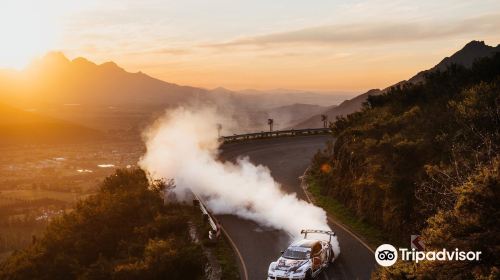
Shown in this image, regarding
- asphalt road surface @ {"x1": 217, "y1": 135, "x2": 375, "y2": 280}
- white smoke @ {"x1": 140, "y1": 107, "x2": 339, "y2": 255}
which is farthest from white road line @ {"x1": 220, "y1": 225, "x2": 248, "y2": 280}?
white smoke @ {"x1": 140, "y1": 107, "x2": 339, "y2": 255}

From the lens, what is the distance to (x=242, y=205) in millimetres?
33875

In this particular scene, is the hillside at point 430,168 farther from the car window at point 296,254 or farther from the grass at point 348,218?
the car window at point 296,254

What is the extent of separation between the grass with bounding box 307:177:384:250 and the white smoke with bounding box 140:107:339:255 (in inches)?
53.8

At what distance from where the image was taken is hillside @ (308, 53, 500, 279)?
45.1 ft

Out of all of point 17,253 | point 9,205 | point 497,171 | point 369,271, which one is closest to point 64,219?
point 17,253

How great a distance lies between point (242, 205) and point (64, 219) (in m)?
13.1

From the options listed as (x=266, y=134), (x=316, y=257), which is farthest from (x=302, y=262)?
(x=266, y=134)

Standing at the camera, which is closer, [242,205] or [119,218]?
[119,218]

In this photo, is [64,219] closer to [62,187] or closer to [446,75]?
[446,75]

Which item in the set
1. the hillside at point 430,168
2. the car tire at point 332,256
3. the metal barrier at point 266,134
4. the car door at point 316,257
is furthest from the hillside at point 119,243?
the metal barrier at point 266,134

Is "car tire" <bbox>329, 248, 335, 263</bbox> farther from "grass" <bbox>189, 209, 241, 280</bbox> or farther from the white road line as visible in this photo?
"grass" <bbox>189, 209, 241, 280</bbox>

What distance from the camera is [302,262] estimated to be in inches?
802

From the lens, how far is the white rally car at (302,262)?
65.1 feet

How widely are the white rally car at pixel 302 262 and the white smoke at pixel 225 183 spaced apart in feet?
9.35
